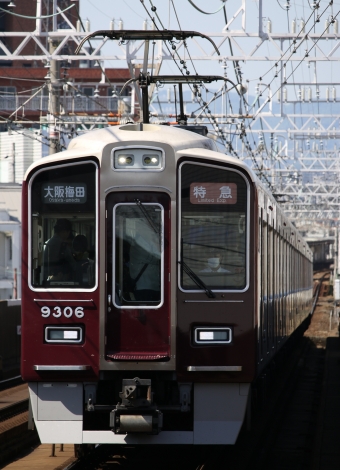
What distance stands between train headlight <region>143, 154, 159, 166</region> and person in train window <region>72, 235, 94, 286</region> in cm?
78

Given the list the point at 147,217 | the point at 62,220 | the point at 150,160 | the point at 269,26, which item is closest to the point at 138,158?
the point at 150,160

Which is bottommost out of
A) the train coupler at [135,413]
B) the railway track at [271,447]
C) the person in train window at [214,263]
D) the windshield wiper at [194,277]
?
the railway track at [271,447]

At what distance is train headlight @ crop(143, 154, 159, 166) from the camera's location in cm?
725

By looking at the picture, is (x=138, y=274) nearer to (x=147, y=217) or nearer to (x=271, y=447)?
(x=147, y=217)

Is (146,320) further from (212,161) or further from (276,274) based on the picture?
(276,274)

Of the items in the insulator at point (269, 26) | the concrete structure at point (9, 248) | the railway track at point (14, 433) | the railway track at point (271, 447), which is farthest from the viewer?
the concrete structure at point (9, 248)

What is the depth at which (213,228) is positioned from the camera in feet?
23.8

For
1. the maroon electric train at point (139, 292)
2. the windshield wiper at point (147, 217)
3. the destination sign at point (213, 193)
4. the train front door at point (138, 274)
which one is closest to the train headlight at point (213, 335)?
the maroon electric train at point (139, 292)

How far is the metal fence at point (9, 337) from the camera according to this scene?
1642 cm

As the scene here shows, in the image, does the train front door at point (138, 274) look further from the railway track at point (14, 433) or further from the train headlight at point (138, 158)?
the railway track at point (14, 433)

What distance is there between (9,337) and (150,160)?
10.4 m

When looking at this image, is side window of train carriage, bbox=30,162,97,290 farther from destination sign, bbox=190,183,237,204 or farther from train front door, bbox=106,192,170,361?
destination sign, bbox=190,183,237,204

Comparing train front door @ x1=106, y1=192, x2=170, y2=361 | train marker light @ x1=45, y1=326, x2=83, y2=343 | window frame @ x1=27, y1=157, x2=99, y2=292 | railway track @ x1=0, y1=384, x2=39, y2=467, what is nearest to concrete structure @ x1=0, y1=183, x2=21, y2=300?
railway track @ x1=0, y1=384, x2=39, y2=467

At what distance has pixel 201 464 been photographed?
791cm
